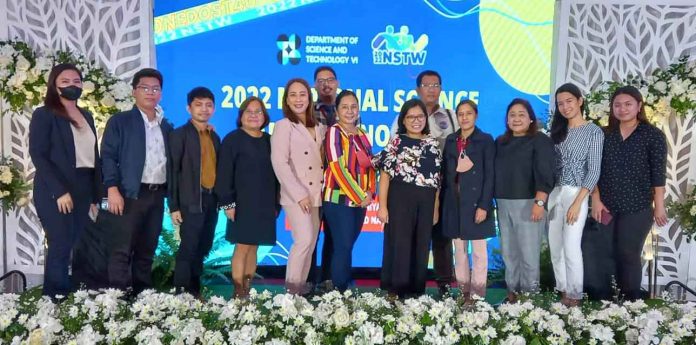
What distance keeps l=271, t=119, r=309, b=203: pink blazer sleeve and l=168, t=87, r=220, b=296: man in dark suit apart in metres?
0.42

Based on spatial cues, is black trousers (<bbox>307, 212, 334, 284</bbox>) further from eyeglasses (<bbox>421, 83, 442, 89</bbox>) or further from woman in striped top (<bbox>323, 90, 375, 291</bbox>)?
eyeglasses (<bbox>421, 83, 442, 89</bbox>)

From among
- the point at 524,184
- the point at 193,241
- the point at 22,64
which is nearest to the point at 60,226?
the point at 193,241

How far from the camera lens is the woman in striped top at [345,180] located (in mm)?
3426

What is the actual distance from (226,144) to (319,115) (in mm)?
681

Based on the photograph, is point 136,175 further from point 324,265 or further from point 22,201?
point 22,201

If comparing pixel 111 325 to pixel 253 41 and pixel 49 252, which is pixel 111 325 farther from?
pixel 253 41

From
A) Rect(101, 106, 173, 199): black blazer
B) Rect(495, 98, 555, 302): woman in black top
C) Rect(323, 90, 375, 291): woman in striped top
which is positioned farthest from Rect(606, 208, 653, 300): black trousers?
Rect(101, 106, 173, 199): black blazer

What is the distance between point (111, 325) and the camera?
7.36 feet

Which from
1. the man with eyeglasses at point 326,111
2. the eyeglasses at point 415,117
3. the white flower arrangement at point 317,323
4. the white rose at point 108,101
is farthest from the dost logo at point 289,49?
the white flower arrangement at point 317,323

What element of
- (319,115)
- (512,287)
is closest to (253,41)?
(319,115)

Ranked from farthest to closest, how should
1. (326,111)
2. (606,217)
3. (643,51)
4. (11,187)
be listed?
(643,51) < (11,187) < (326,111) < (606,217)

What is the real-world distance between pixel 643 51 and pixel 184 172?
379cm

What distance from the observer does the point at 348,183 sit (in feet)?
11.2

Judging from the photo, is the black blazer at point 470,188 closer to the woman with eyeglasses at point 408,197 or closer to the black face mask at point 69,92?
the woman with eyeglasses at point 408,197
